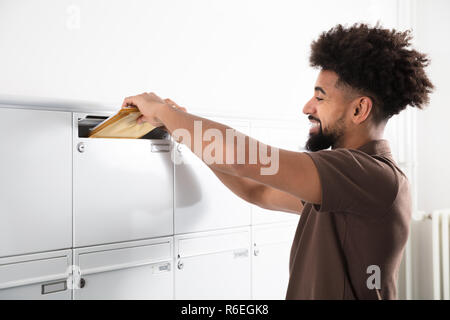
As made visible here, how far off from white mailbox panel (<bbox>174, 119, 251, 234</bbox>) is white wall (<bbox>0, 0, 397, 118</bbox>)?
0.19 m

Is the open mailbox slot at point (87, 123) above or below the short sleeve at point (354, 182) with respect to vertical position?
above

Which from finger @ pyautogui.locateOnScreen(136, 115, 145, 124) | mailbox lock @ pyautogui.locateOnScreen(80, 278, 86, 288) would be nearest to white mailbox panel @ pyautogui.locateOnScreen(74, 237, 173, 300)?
mailbox lock @ pyautogui.locateOnScreen(80, 278, 86, 288)

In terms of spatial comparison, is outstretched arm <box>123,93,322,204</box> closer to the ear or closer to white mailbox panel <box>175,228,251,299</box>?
the ear

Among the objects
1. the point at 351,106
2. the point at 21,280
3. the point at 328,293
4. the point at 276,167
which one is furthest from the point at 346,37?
the point at 21,280

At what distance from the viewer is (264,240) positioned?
1.66m

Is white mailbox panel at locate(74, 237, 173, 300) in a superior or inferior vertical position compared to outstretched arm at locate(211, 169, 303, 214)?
inferior

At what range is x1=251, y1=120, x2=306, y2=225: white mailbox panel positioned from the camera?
163 centimetres

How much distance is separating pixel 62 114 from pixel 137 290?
23.3 inches

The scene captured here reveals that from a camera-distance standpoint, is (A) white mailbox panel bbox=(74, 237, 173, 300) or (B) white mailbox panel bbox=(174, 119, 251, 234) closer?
(A) white mailbox panel bbox=(74, 237, 173, 300)

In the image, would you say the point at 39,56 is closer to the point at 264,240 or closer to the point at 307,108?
the point at 307,108

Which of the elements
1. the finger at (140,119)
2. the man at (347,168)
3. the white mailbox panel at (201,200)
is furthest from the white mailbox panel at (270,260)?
the finger at (140,119)

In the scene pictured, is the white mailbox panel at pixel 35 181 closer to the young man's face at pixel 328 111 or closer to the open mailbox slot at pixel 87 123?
the open mailbox slot at pixel 87 123

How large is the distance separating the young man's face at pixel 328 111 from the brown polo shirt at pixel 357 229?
0.10 m

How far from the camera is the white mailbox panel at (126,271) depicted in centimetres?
124
